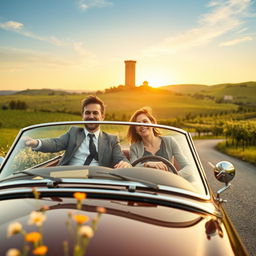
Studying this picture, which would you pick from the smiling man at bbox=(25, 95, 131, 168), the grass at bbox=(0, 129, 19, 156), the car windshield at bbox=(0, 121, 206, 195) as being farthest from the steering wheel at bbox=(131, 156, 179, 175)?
the grass at bbox=(0, 129, 19, 156)

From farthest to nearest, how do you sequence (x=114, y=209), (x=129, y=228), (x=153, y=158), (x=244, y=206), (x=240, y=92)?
(x=240, y=92)
(x=244, y=206)
(x=153, y=158)
(x=114, y=209)
(x=129, y=228)

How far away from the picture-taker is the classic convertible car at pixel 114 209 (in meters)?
1.70

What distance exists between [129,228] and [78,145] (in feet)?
5.96

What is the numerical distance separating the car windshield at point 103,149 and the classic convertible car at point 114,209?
1 cm

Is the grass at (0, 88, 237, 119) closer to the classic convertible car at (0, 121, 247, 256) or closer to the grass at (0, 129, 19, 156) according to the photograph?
the grass at (0, 129, 19, 156)

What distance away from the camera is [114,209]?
6.88 feet

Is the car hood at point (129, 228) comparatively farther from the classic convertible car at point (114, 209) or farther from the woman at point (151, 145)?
the woman at point (151, 145)

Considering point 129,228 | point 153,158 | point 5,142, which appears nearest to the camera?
point 129,228

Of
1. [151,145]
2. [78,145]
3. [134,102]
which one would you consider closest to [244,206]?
[151,145]

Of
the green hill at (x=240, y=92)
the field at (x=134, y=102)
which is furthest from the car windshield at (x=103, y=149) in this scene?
the green hill at (x=240, y=92)

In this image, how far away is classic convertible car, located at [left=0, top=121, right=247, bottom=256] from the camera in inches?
66.9

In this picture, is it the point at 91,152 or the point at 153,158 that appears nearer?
the point at 153,158

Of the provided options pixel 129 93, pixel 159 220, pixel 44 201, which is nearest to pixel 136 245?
pixel 159 220

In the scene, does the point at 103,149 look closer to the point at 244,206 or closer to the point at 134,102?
the point at 244,206
